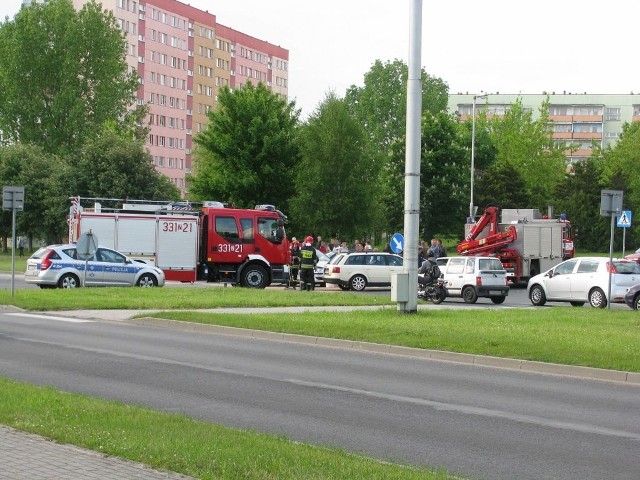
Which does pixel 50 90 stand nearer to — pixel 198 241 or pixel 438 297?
pixel 198 241

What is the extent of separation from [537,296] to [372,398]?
73.8 ft

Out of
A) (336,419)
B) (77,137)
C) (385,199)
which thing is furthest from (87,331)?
(77,137)

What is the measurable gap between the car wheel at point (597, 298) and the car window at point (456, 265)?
464 cm

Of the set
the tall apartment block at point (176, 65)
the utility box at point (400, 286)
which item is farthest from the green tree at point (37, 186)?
the utility box at point (400, 286)

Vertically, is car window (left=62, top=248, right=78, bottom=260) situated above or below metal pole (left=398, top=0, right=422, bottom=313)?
below

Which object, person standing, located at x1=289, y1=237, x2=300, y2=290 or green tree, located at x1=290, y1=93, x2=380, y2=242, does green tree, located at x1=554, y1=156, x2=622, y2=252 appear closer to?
green tree, located at x1=290, y1=93, x2=380, y2=242

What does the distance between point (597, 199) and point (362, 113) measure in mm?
36651

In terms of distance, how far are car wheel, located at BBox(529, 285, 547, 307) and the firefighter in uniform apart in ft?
23.8

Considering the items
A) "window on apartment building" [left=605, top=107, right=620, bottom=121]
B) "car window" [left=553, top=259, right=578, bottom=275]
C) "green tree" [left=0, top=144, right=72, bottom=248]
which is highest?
"window on apartment building" [left=605, top=107, right=620, bottom=121]

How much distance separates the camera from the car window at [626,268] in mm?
33312

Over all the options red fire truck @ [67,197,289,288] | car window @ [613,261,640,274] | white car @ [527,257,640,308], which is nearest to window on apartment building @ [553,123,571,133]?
red fire truck @ [67,197,289,288]

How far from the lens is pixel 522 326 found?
904 inches

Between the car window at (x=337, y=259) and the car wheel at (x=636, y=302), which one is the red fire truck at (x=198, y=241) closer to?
the car window at (x=337, y=259)

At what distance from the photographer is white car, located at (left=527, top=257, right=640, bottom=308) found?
33031 mm
